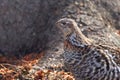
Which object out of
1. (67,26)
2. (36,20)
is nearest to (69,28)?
(67,26)

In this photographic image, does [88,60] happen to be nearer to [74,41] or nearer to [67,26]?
[74,41]

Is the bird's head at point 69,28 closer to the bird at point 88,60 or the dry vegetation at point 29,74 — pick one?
the bird at point 88,60

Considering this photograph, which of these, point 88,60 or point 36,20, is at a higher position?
point 36,20

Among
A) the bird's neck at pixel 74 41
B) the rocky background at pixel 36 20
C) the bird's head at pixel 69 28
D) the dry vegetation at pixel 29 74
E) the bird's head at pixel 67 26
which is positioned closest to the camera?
the bird's neck at pixel 74 41

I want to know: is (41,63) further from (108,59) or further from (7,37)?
(108,59)

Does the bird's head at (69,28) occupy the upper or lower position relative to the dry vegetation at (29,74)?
upper

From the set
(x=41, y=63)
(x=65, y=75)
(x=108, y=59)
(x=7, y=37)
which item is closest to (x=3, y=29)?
(x=7, y=37)

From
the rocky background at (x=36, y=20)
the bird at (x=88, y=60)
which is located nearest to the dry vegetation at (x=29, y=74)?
the bird at (x=88, y=60)

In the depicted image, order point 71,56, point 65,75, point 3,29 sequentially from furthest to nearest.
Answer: point 3,29, point 65,75, point 71,56
